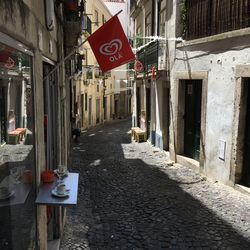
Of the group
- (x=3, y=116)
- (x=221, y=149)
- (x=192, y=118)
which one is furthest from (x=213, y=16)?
(x=3, y=116)

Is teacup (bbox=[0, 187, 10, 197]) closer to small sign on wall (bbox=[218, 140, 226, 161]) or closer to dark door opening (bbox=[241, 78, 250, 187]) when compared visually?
dark door opening (bbox=[241, 78, 250, 187])

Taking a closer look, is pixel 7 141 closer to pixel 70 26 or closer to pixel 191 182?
pixel 70 26

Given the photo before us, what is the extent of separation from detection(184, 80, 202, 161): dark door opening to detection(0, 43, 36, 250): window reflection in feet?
25.0

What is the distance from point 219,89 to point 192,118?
2.31 m

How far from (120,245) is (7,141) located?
3488 millimetres

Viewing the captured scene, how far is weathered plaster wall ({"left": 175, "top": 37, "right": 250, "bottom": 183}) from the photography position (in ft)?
26.5

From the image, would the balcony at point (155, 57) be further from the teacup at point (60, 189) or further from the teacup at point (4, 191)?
the teacup at point (4, 191)

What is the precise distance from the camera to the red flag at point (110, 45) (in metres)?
4.70

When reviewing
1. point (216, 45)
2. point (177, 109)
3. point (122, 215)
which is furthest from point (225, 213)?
point (177, 109)

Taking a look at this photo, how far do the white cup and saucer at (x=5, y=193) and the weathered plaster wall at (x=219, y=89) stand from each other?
6143 millimetres

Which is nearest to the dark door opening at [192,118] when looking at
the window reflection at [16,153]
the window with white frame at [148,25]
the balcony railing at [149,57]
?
the balcony railing at [149,57]

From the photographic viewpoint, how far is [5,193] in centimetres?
253

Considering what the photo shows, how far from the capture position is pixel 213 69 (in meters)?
9.02

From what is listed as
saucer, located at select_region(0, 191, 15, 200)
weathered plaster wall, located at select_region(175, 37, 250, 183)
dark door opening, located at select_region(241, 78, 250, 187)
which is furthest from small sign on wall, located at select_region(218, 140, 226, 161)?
saucer, located at select_region(0, 191, 15, 200)
